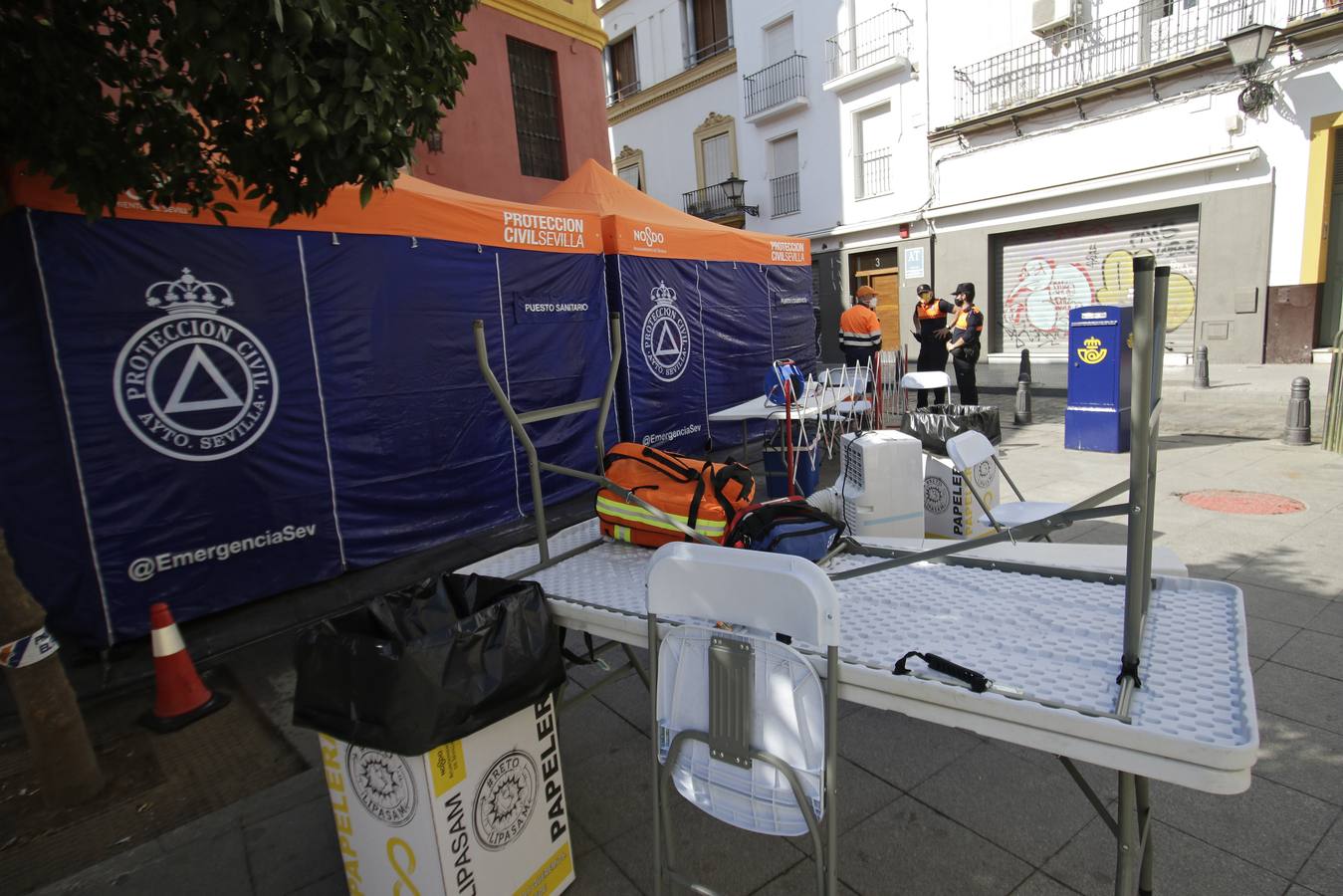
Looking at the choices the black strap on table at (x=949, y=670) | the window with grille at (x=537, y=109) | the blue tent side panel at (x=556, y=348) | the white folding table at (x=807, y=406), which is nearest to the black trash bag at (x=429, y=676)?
the black strap on table at (x=949, y=670)

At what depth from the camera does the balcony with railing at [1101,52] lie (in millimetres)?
11547

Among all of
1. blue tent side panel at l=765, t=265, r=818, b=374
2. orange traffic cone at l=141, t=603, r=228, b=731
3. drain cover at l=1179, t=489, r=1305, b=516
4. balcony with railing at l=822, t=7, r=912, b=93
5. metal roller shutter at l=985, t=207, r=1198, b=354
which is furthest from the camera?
balcony with railing at l=822, t=7, r=912, b=93

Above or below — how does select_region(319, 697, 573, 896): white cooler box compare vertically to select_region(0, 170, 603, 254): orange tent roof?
below

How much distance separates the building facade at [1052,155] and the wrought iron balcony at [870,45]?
0.04 m

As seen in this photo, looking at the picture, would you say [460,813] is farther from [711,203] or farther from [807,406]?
[711,203]

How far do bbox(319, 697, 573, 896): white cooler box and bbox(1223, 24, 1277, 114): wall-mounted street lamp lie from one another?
13876mm

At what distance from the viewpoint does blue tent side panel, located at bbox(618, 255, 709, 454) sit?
6957mm

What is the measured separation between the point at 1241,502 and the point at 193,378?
7201 millimetres

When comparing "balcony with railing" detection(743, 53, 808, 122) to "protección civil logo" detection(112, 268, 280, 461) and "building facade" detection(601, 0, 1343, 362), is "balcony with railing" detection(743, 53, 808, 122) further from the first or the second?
"protección civil logo" detection(112, 268, 280, 461)

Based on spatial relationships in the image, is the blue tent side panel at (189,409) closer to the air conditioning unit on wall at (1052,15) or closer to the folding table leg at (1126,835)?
the folding table leg at (1126,835)

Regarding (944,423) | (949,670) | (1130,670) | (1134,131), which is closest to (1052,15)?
(1134,131)

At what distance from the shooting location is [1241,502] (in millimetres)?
5125

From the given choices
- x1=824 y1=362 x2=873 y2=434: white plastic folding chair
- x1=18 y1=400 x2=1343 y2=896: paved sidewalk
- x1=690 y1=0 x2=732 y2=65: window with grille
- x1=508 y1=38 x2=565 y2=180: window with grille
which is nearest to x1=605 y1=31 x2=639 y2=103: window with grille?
x1=690 y1=0 x2=732 y2=65: window with grille

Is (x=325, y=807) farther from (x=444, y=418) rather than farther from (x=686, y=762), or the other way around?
(x=444, y=418)
